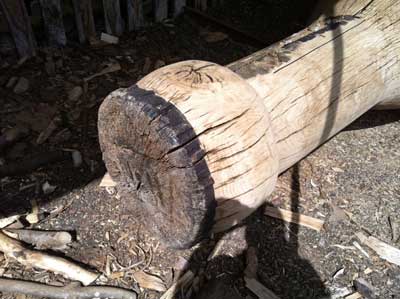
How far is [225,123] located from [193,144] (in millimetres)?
216

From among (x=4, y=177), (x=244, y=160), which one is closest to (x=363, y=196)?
(x=244, y=160)

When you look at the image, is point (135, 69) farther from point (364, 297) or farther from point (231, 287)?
point (364, 297)

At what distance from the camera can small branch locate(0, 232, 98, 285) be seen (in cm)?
283

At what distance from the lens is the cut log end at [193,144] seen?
2.15 m

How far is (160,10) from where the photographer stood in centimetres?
515

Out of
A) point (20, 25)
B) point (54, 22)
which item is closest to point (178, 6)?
point (54, 22)

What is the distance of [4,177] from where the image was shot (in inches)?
135

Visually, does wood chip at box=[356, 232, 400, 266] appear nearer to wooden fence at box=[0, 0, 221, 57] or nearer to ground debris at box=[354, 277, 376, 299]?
ground debris at box=[354, 277, 376, 299]

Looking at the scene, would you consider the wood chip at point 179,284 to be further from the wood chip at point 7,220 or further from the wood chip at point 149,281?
the wood chip at point 7,220

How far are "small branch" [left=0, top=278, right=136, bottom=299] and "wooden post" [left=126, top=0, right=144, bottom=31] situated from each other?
10.3 ft

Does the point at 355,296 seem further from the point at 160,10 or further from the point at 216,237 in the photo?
the point at 160,10

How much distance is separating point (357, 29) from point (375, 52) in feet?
0.67

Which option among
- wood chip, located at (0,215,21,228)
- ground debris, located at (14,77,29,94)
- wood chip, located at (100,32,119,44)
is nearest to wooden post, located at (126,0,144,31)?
wood chip, located at (100,32,119,44)

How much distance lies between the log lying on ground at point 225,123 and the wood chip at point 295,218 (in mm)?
548
